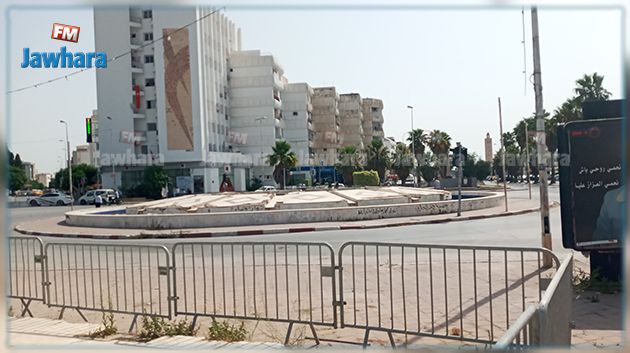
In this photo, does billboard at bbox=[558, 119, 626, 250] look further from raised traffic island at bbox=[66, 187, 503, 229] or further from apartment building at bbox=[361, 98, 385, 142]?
apartment building at bbox=[361, 98, 385, 142]

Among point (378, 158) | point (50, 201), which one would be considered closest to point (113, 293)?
point (50, 201)

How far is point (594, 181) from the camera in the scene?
7395 mm

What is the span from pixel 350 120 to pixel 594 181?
88.9m

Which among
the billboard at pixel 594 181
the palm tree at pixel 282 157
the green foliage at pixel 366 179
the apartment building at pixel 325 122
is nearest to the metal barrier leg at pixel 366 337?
the billboard at pixel 594 181

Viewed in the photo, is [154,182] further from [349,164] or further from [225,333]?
[225,333]

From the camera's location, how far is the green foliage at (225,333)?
554cm

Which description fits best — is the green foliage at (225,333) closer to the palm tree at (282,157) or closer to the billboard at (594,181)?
the billboard at (594,181)

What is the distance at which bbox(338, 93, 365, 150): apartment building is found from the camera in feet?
313

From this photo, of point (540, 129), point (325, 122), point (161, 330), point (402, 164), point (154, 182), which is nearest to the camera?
point (161, 330)

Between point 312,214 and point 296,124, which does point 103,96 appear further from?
point 312,214

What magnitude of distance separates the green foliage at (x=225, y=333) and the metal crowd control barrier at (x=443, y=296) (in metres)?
1.11

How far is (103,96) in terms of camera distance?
59.7m

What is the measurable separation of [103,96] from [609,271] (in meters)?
60.3

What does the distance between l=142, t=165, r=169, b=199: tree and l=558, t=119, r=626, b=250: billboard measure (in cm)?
5001
